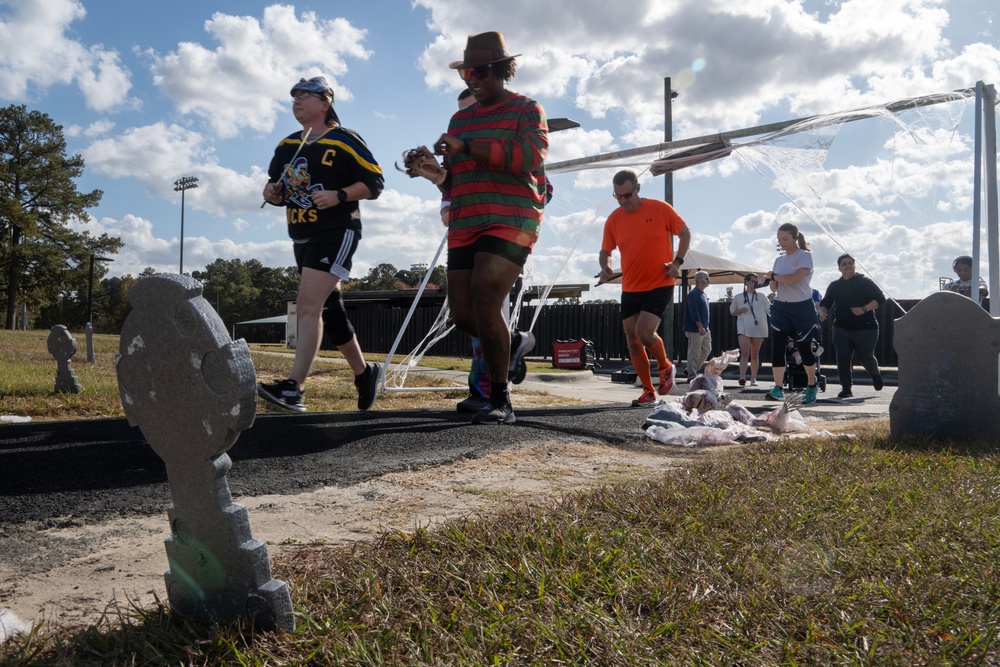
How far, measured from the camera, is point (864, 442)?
410 centimetres

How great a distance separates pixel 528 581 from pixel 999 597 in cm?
102

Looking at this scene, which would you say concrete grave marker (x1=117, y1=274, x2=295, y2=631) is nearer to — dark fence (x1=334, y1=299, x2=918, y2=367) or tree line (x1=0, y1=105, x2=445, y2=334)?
dark fence (x1=334, y1=299, x2=918, y2=367)

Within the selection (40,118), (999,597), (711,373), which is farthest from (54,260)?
(999,597)

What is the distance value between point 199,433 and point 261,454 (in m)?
1.97

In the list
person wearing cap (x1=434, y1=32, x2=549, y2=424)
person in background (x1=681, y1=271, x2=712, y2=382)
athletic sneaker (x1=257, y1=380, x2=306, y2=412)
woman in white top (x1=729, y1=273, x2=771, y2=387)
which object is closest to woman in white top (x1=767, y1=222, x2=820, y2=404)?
person in background (x1=681, y1=271, x2=712, y2=382)

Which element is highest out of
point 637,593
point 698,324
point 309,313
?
point 698,324

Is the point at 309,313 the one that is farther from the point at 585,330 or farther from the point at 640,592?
the point at 585,330

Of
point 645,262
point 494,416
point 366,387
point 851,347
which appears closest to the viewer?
point 494,416

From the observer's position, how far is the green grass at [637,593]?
54.2 inches

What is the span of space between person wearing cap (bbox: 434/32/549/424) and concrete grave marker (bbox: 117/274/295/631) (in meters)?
2.87

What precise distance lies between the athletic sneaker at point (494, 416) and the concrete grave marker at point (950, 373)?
229cm

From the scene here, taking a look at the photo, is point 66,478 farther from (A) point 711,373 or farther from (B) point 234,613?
(A) point 711,373

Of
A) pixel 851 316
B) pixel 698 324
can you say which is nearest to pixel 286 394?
Result: pixel 851 316

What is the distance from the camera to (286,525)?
2264 millimetres
